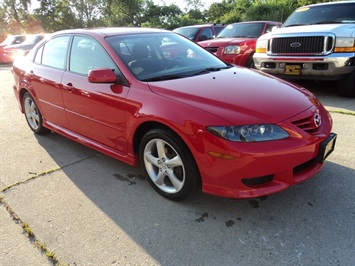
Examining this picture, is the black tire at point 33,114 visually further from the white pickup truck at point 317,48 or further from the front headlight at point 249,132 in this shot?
the white pickup truck at point 317,48

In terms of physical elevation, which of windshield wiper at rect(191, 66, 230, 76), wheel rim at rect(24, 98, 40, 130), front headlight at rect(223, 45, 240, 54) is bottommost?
wheel rim at rect(24, 98, 40, 130)

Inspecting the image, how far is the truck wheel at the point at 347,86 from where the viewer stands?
560 centimetres

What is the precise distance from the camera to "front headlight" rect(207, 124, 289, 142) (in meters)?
2.37

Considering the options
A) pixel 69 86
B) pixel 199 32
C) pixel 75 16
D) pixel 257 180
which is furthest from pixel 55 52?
pixel 75 16

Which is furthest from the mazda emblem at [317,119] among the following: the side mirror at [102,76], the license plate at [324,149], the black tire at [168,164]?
the side mirror at [102,76]

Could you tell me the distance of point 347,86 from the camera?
570 centimetres

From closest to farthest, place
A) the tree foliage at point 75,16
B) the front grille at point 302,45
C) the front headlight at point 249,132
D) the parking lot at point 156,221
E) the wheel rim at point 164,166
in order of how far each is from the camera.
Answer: the parking lot at point 156,221
the front headlight at point 249,132
the wheel rim at point 164,166
the front grille at point 302,45
the tree foliage at point 75,16

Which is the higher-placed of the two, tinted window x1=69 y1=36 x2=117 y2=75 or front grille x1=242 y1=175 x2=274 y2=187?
tinted window x1=69 y1=36 x2=117 y2=75

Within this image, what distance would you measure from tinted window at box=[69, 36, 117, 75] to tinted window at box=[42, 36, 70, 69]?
0.21m

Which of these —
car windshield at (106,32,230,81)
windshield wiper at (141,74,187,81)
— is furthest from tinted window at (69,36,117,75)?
windshield wiper at (141,74,187,81)

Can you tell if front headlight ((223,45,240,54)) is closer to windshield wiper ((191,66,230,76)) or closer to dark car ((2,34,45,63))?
windshield wiper ((191,66,230,76))

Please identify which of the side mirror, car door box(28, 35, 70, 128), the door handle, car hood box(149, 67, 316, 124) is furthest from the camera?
car door box(28, 35, 70, 128)

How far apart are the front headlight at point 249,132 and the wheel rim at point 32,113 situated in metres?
3.21

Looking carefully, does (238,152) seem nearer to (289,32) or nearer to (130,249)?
(130,249)
